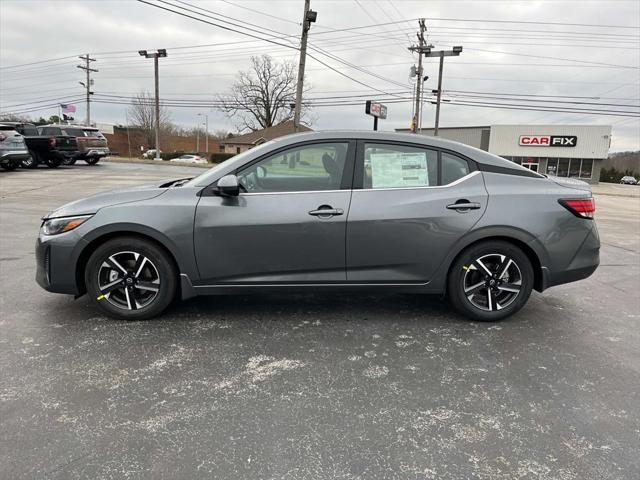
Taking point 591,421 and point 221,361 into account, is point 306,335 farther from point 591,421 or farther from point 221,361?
point 591,421

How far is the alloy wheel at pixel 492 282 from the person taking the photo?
13.0ft

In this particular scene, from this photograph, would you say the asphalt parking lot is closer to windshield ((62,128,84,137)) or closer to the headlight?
the headlight

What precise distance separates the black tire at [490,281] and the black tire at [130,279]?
2.38 metres

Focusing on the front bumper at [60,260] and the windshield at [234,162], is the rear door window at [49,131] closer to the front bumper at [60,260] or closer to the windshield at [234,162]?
the front bumper at [60,260]

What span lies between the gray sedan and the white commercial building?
47.7 m

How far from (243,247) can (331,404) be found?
4.88ft

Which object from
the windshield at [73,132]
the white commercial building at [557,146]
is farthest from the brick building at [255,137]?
A: the windshield at [73,132]

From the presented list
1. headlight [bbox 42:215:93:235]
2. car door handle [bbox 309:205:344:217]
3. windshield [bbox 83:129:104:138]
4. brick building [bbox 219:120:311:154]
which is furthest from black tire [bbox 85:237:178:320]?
brick building [bbox 219:120:311:154]

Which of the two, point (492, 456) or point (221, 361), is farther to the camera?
point (221, 361)

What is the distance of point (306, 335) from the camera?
371cm

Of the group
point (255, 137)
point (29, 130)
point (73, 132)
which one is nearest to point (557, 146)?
point (255, 137)

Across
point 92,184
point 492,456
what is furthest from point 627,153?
point 492,456

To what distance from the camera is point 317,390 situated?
2.89m

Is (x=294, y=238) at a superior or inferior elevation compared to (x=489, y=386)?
superior
